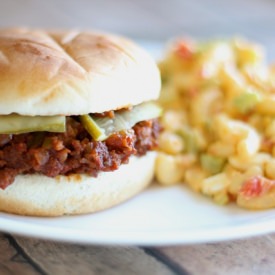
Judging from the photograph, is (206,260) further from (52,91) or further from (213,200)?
(52,91)

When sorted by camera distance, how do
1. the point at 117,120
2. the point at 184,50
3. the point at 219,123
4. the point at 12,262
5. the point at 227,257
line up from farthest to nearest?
1. the point at 184,50
2. the point at 219,123
3. the point at 117,120
4. the point at 227,257
5. the point at 12,262

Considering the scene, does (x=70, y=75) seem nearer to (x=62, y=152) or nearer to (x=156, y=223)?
(x=62, y=152)

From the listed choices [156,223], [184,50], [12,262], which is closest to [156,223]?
[156,223]

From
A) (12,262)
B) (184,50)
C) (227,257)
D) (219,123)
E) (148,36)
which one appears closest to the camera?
(12,262)

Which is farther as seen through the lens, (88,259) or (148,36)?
(148,36)

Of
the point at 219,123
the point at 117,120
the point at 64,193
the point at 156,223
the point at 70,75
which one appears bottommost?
the point at 156,223

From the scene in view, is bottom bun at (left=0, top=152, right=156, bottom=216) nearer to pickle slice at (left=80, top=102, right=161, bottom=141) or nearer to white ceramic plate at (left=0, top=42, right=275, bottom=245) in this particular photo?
white ceramic plate at (left=0, top=42, right=275, bottom=245)

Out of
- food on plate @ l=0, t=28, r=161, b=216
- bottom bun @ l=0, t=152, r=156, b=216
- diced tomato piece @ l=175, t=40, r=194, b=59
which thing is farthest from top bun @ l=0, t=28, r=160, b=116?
diced tomato piece @ l=175, t=40, r=194, b=59

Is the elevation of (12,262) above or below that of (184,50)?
→ below
